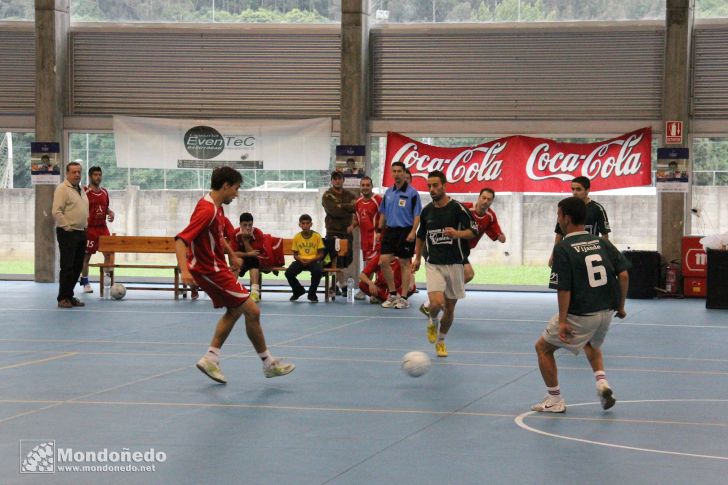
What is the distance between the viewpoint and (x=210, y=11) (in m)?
24.0

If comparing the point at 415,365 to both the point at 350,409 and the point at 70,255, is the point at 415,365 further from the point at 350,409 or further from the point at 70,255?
the point at 70,255

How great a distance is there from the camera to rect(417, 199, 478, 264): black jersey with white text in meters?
12.1

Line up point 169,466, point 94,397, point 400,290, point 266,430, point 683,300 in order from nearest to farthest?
point 169,466, point 266,430, point 94,397, point 400,290, point 683,300

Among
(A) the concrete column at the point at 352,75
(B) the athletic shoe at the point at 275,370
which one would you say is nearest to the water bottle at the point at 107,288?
(A) the concrete column at the point at 352,75

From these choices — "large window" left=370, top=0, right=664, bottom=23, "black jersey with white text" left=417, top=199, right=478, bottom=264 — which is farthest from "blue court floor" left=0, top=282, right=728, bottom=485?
"large window" left=370, top=0, right=664, bottom=23

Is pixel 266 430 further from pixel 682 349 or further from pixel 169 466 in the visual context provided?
pixel 682 349

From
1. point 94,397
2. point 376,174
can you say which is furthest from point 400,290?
point 94,397

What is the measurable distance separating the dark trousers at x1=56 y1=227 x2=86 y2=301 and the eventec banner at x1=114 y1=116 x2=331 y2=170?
6449 millimetres

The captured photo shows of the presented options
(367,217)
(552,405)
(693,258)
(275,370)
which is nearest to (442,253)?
(275,370)

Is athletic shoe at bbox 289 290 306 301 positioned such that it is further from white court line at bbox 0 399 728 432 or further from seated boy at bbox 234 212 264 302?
white court line at bbox 0 399 728 432

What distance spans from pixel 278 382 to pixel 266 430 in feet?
7.63

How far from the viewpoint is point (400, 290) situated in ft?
62.5

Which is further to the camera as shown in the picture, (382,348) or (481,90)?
(481,90)

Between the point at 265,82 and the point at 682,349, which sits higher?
the point at 265,82
